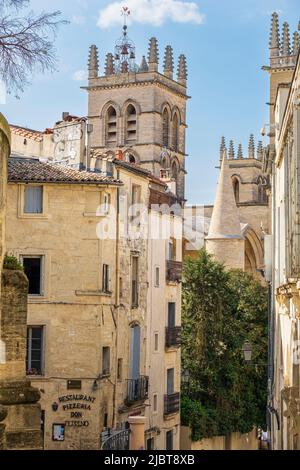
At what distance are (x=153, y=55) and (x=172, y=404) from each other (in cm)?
6188

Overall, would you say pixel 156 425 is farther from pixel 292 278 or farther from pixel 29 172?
pixel 292 278

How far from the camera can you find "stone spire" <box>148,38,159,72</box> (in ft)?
309

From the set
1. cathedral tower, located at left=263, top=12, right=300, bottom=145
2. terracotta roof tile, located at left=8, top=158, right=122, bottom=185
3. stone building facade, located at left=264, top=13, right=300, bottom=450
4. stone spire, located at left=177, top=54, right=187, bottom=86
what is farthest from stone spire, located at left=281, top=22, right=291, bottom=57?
stone spire, located at left=177, top=54, right=187, bottom=86

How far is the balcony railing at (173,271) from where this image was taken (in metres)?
36.9

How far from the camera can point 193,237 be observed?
68.6 metres

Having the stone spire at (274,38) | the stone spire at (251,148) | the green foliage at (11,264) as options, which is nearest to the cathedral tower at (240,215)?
the stone spire at (251,148)

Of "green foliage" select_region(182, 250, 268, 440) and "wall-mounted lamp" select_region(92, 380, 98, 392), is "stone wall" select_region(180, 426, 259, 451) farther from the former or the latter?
"wall-mounted lamp" select_region(92, 380, 98, 392)

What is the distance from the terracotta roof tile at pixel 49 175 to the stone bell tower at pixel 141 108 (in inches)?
2394

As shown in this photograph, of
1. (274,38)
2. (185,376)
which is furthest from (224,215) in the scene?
(185,376)

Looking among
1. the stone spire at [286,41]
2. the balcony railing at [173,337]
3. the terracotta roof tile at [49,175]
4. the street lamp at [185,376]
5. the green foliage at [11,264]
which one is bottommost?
the street lamp at [185,376]

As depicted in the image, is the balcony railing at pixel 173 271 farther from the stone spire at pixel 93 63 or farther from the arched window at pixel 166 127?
the stone spire at pixel 93 63

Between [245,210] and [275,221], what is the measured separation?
170 ft

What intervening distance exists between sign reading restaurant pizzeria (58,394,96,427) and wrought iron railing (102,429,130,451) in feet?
2.69
